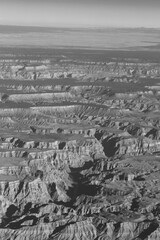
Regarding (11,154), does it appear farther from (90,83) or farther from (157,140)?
(90,83)

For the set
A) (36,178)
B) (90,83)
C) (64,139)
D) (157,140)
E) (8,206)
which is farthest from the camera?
(90,83)

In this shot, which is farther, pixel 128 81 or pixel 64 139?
pixel 128 81

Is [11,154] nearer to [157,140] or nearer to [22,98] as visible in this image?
[157,140]

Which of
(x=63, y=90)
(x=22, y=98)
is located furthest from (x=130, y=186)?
(x=63, y=90)

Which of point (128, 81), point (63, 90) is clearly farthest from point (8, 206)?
point (128, 81)

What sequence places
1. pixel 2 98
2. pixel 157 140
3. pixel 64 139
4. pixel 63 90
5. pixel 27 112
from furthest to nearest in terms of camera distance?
pixel 63 90 → pixel 2 98 → pixel 27 112 → pixel 157 140 → pixel 64 139

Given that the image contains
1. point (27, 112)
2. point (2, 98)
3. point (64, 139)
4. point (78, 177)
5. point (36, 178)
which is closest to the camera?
point (36, 178)
